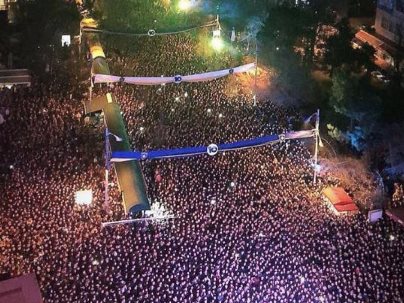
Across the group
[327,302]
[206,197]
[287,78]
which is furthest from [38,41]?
[327,302]

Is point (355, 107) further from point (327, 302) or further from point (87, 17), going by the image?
point (87, 17)

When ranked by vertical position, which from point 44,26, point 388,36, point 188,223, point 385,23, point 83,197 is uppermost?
point 44,26

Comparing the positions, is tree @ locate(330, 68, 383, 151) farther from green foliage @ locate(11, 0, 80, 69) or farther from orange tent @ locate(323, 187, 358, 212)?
green foliage @ locate(11, 0, 80, 69)

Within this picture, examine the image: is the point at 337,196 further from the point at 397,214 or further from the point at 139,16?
the point at 139,16

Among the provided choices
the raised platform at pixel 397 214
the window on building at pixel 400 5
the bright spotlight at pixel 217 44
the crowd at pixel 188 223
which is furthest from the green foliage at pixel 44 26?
the raised platform at pixel 397 214

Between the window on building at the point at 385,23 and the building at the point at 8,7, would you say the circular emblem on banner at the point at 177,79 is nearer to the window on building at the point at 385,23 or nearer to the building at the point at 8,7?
the window on building at the point at 385,23

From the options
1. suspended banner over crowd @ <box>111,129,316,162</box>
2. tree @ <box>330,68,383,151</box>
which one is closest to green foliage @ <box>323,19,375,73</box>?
tree @ <box>330,68,383,151</box>

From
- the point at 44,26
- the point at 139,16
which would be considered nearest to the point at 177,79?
the point at 139,16
